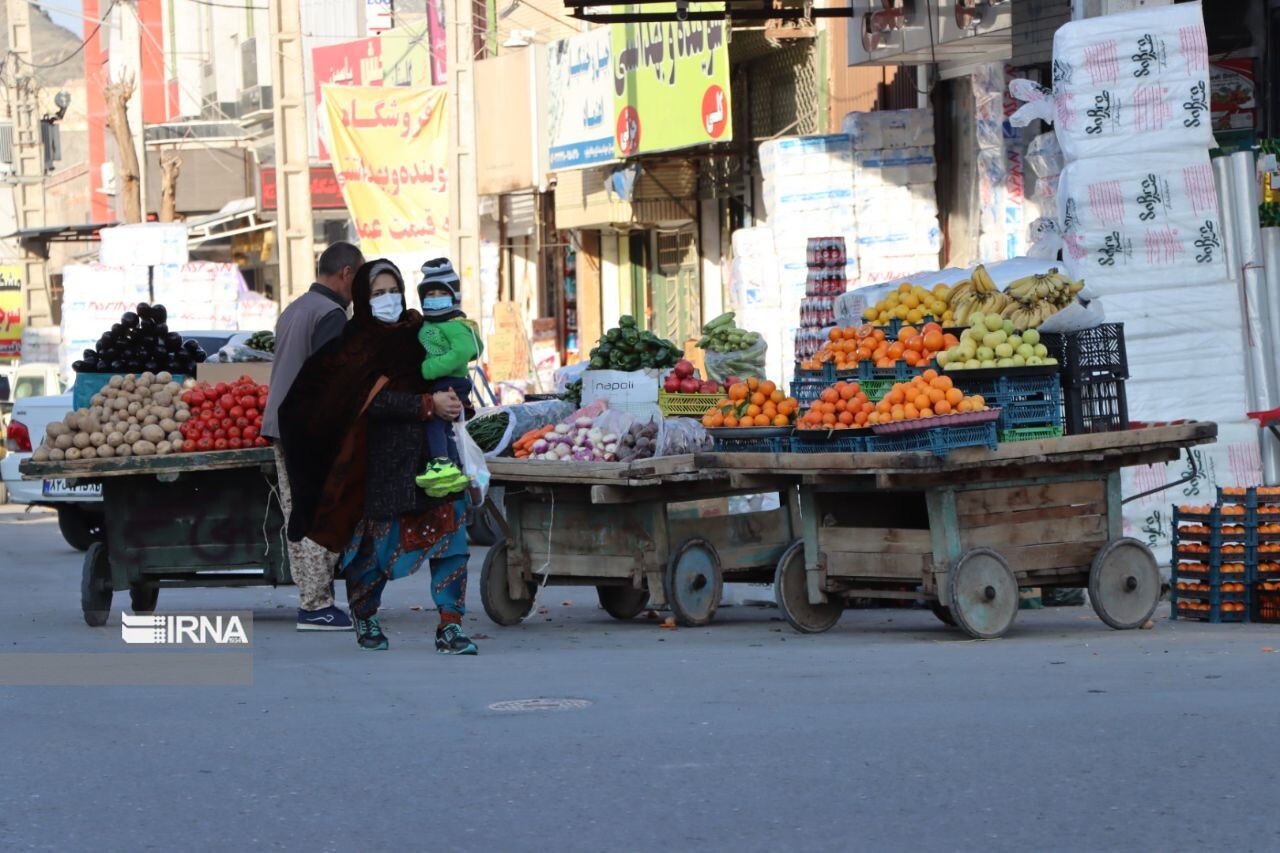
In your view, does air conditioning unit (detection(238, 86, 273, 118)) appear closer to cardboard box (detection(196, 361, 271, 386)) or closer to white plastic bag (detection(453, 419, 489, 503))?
cardboard box (detection(196, 361, 271, 386))

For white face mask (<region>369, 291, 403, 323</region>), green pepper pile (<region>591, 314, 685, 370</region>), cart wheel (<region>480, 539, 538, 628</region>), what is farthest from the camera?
green pepper pile (<region>591, 314, 685, 370</region>)

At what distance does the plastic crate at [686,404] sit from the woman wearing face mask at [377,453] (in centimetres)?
237

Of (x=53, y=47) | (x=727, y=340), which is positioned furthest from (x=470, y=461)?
(x=53, y=47)

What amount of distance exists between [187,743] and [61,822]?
1354mm

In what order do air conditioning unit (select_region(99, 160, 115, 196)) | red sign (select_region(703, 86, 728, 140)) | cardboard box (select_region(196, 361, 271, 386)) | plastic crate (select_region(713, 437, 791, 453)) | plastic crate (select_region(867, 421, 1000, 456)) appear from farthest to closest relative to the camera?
air conditioning unit (select_region(99, 160, 115, 196)) → red sign (select_region(703, 86, 728, 140)) → cardboard box (select_region(196, 361, 271, 386)) → plastic crate (select_region(713, 437, 791, 453)) → plastic crate (select_region(867, 421, 1000, 456))

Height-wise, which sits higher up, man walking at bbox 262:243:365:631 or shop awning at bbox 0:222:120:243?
shop awning at bbox 0:222:120:243

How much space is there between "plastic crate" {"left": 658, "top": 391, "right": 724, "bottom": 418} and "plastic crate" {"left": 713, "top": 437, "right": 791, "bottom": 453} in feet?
3.43

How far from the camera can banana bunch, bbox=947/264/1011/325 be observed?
11133 mm

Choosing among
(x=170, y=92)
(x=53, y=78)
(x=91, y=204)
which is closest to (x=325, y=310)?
(x=170, y=92)

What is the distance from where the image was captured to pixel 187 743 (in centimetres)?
735

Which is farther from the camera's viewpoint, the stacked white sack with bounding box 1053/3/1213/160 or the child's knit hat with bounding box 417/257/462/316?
the stacked white sack with bounding box 1053/3/1213/160

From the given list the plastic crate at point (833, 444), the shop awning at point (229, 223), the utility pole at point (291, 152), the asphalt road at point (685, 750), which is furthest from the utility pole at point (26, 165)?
the asphalt road at point (685, 750)

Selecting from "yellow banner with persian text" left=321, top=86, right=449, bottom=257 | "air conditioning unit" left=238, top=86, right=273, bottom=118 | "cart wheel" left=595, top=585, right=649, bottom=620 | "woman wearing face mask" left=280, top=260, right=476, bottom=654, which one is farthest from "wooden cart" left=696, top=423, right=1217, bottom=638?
"air conditioning unit" left=238, top=86, right=273, bottom=118

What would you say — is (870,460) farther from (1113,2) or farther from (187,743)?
(1113,2)
